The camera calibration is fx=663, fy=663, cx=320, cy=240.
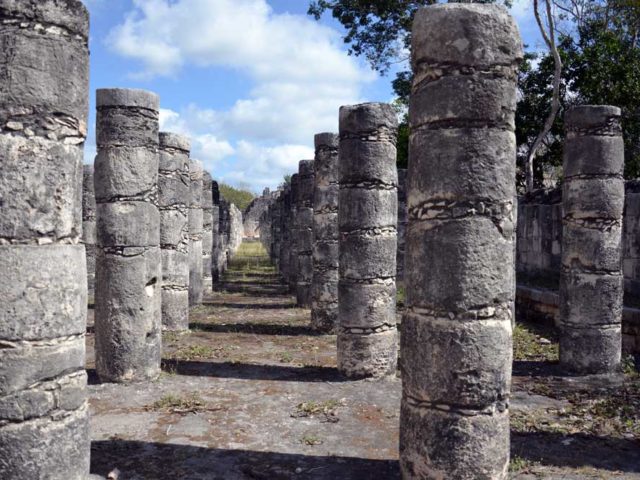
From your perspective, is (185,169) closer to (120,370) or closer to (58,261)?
(120,370)

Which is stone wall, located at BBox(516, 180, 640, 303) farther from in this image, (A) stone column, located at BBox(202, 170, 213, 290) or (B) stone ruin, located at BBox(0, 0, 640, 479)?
(A) stone column, located at BBox(202, 170, 213, 290)

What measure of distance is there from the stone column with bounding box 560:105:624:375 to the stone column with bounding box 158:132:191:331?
22.4ft

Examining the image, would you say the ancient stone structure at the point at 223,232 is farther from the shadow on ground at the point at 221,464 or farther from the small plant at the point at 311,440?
the shadow on ground at the point at 221,464

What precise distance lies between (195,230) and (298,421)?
9024mm

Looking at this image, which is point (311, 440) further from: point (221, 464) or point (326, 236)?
point (326, 236)

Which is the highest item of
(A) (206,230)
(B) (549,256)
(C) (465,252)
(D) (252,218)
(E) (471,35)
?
(D) (252,218)

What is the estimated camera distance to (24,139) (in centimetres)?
457

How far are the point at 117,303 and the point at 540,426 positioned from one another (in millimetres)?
5300

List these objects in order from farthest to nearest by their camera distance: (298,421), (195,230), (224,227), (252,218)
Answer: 1. (252,218)
2. (224,227)
3. (195,230)
4. (298,421)

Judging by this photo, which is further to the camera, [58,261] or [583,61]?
[583,61]

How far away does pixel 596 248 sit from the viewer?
9430 mm

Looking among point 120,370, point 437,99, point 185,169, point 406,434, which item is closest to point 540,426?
point 406,434

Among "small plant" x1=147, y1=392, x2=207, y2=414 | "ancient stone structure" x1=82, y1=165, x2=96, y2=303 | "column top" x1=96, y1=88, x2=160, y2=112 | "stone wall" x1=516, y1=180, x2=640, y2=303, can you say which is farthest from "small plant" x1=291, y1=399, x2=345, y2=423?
"ancient stone structure" x1=82, y1=165, x2=96, y2=303

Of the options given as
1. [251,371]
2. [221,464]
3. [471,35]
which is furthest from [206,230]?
[471,35]
